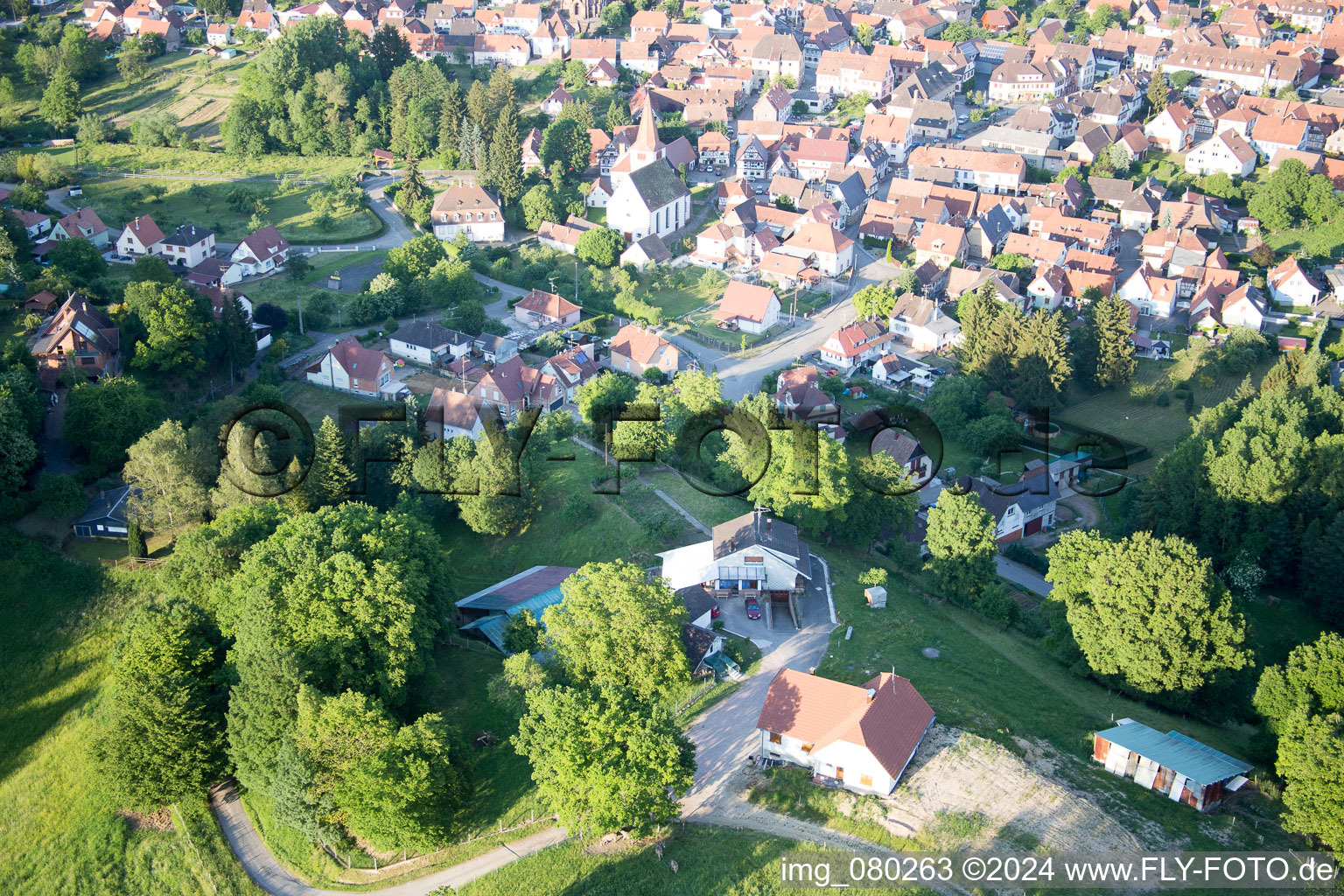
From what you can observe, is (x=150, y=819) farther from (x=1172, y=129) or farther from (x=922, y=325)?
(x=1172, y=129)

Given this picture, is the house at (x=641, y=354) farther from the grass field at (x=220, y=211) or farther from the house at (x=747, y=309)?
the grass field at (x=220, y=211)

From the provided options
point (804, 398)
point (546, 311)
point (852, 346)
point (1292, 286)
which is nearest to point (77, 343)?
point (546, 311)

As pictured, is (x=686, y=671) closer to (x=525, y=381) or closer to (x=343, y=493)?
(x=343, y=493)

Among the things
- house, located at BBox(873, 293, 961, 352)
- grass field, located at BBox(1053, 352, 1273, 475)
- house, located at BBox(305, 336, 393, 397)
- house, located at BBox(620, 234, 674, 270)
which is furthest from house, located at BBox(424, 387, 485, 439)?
grass field, located at BBox(1053, 352, 1273, 475)

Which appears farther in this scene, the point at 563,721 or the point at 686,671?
the point at 686,671

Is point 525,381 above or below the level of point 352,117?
below

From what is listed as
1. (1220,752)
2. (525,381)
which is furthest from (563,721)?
(525,381)

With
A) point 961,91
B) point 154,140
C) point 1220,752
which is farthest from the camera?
point 961,91

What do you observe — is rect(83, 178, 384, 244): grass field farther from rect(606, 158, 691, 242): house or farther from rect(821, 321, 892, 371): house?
rect(821, 321, 892, 371): house
